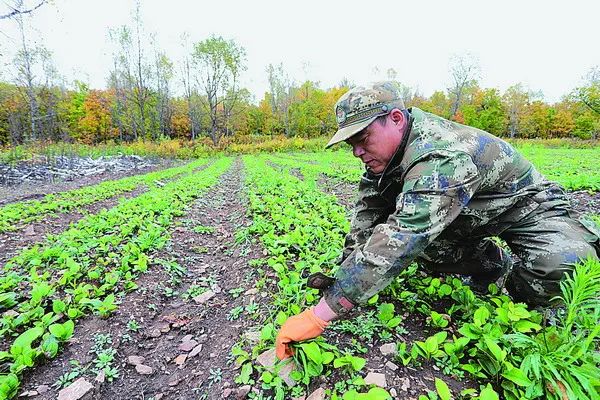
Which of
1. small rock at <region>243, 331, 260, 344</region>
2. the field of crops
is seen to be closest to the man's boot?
the field of crops

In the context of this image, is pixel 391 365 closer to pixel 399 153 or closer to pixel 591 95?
pixel 399 153

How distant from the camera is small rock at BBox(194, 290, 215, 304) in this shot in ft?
9.38

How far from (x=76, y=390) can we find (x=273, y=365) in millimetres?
1128

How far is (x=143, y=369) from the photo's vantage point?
206cm

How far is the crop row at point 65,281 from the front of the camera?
2.04 metres

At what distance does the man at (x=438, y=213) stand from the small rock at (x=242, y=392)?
0.88 ft

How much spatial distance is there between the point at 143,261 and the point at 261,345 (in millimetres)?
1868

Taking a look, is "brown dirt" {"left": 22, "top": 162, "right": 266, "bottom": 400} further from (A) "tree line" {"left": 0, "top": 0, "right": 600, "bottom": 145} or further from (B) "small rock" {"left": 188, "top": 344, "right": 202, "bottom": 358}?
(A) "tree line" {"left": 0, "top": 0, "right": 600, "bottom": 145}

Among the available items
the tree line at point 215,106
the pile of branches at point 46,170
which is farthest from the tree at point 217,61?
the pile of branches at point 46,170

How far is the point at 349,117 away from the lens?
74.8 inches

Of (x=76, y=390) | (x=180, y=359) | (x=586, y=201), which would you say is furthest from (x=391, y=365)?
(x=586, y=201)

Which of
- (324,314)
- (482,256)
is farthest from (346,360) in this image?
(482,256)

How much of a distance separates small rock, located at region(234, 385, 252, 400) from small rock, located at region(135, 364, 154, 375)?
69 cm

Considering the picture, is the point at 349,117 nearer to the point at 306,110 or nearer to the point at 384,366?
the point at 384,366
